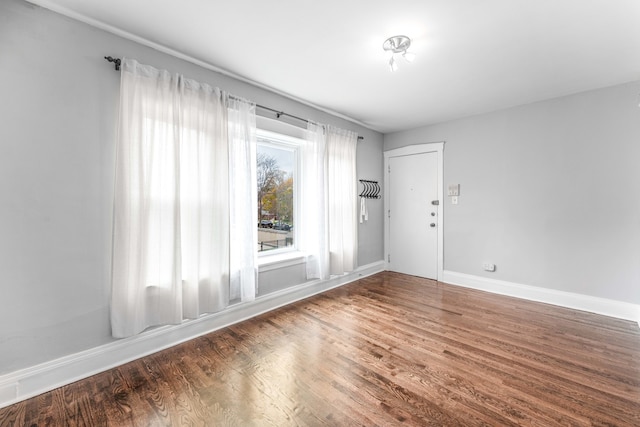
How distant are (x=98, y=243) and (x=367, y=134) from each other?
4152 millimetres

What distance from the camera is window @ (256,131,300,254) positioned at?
3408mm

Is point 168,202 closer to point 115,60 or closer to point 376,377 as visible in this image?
point 115,60

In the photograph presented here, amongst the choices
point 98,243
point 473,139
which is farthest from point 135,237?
point 473,139

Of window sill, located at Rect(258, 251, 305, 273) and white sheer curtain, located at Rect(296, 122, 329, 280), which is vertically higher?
white sheer curtain, located at Rect(296, 122, 329, 280)

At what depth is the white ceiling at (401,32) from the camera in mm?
1858

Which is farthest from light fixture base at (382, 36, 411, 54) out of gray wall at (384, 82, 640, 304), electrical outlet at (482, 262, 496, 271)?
electrical outlet at (482, 262, 496, 271)

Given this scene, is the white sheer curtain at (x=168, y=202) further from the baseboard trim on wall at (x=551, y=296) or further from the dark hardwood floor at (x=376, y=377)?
the baseboard trim on wall at (x=551, y=296)

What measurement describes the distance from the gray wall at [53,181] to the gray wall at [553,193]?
176 inches

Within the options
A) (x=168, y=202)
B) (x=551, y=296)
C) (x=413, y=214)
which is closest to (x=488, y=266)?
(x=551, y=296)

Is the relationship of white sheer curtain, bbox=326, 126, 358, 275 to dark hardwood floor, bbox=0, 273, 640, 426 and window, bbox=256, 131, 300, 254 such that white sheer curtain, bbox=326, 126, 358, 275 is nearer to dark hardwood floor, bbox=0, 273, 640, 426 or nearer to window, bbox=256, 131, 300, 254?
window, bbox=256, 131, 300, 254

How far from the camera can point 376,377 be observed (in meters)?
1.98

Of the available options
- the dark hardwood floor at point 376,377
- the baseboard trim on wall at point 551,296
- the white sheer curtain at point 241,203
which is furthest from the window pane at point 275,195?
the baseboard trim on wall at point 551,296

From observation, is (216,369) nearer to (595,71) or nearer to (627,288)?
(627,288)

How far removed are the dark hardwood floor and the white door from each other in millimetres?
1633
